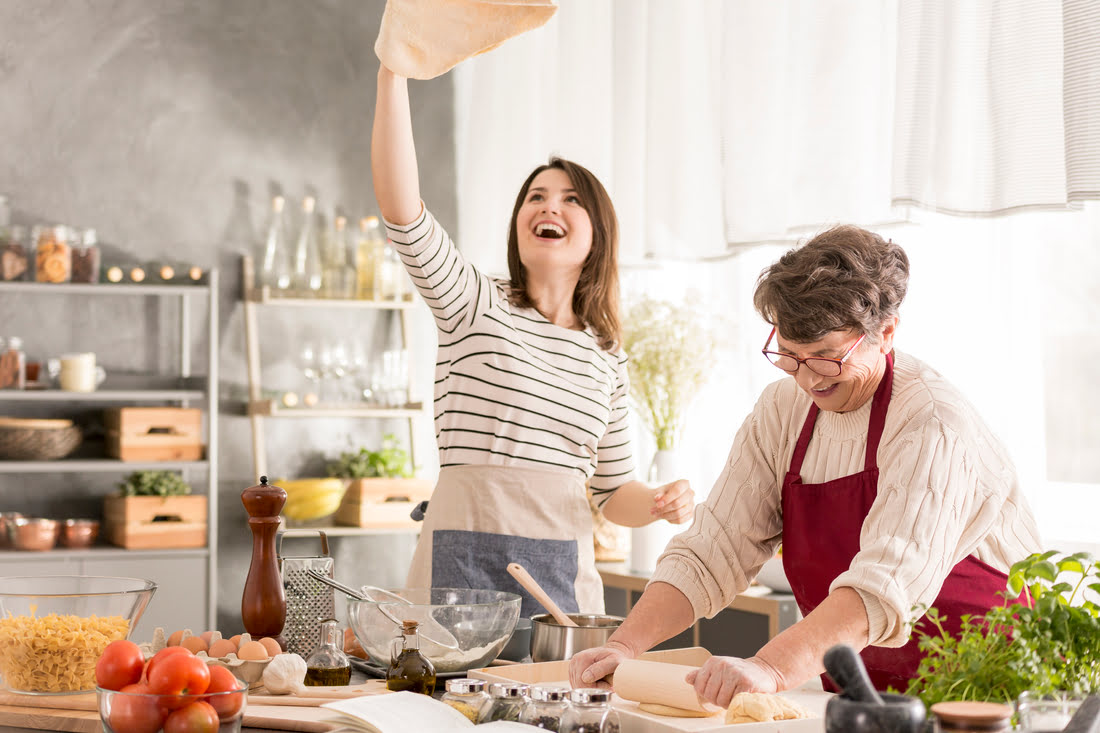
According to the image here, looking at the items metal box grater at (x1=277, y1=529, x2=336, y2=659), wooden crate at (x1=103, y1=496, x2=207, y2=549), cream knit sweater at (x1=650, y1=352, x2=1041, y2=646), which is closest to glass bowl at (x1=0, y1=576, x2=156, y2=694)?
metal box grater at (x1=277, y1=529, x2=336, y2=659)

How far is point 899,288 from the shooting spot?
5.15ft

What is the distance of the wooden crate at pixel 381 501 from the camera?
404 cm

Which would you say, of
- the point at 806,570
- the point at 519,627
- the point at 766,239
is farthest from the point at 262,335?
Answer: the point at 806,570

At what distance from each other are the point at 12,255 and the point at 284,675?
288 cm

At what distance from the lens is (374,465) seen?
4.17 metres

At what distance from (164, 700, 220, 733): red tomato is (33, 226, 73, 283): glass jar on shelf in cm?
301

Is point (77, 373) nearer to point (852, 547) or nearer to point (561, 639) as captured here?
point (561, 639)

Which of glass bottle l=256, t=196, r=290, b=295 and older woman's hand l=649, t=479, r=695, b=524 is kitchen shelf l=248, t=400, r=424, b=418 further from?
older woman's hand l=649, t=479, r=695, b=524

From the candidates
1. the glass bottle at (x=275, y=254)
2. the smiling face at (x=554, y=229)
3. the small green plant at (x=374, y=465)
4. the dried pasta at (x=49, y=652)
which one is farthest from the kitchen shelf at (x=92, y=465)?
the dried pasta at (x=49, y=652)

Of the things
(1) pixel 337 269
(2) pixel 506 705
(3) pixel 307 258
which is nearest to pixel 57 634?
(2) pixel 506 705

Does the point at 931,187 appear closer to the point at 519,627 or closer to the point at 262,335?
the point at 519,627

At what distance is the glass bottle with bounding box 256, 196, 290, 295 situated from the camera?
4.13 meters

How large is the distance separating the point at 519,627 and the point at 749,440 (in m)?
0.52

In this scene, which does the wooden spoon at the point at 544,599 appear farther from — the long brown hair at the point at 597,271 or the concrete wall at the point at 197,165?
the concrete wall at the point at 197,165
